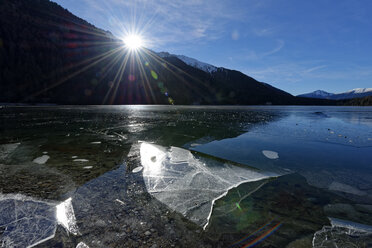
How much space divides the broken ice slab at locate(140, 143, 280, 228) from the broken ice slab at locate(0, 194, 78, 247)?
1806 mm

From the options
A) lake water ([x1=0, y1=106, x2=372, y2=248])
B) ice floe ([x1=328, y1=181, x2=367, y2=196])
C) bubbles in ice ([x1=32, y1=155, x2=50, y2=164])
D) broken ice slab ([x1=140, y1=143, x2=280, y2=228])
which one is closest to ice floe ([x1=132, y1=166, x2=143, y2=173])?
lake water ([x1=0, y1=106, x2=372, y2=248])

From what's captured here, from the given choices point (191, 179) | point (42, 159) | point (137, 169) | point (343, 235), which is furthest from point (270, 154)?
point (42, 159)

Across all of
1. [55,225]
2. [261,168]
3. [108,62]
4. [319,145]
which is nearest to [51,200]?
[55,225]

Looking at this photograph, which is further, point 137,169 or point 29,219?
point 137,169

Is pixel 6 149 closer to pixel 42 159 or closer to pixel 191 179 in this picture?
pixel 42 159

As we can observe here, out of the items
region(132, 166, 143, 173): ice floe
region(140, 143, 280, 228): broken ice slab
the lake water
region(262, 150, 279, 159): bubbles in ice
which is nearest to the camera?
the lake water

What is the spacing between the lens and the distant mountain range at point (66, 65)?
104 meters

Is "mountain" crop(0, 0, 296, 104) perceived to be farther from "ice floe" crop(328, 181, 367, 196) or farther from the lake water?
"ice floe" crop(328, 181, 367, 196)

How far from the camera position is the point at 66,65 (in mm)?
127375

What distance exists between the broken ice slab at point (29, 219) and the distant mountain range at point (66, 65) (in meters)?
128

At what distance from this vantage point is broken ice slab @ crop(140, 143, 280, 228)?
12.3 ft

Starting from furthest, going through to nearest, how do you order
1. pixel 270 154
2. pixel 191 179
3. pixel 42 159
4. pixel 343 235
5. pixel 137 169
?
pixel 270 154, pixel 42 159, pixel 137 169, pixel 191 179, pixel 343 235

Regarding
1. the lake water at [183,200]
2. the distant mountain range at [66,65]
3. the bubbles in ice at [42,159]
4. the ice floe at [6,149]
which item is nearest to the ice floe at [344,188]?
the lake water at [183,200]

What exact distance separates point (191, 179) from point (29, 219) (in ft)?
12.0
